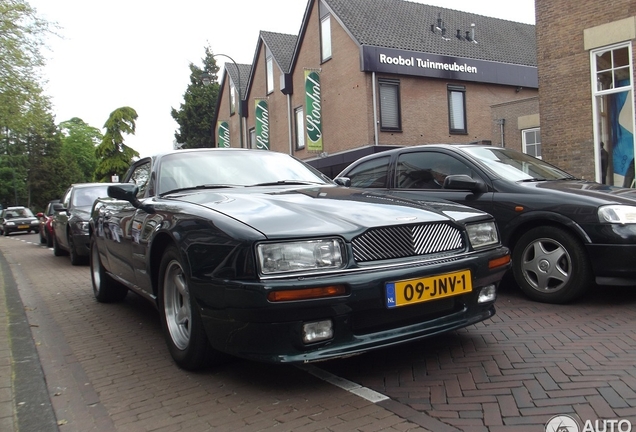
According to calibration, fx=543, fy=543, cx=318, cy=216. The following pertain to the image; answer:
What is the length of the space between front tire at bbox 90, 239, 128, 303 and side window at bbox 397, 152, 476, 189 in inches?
134

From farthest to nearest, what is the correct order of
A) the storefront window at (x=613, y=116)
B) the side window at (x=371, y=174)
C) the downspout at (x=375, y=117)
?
the downspout at (x=375, y=117) < the storefront window at (x=613, y=116) < the side window at (x=371, y=174)

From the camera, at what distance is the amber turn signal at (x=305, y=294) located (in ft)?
9.14

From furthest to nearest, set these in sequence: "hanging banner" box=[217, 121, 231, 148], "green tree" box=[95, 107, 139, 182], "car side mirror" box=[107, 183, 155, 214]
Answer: "green tree" box=[95, 107, 139, 182] → "hanging banner" box=[217, 121, 231, 148] → "car side mirror" box=[107, 183, 155, 214]

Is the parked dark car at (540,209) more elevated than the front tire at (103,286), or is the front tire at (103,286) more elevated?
the parked dark car at (540,209)

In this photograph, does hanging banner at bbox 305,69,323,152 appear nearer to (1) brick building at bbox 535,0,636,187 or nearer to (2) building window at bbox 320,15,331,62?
(2) building window at bbox 320,15,331,62

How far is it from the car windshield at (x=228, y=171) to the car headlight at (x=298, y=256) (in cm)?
160

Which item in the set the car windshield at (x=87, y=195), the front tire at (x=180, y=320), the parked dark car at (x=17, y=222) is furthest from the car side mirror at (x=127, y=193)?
the parked dark car at (x=17, y=222)

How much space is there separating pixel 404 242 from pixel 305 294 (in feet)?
2.39

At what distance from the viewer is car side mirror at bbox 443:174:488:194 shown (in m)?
5.25

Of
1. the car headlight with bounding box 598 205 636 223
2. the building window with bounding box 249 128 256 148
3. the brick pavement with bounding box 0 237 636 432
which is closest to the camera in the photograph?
the brick pavement with bounding box 0 237 636 432

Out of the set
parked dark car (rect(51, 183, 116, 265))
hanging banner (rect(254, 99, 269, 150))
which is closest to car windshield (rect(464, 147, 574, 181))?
parked dark car (rect(51, 183, 116, 265))

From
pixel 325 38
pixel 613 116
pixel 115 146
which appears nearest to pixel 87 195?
pixel 613 116

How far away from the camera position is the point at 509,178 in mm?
5473

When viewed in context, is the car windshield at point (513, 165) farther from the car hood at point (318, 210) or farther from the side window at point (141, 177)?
the side window at point (141, 177)
